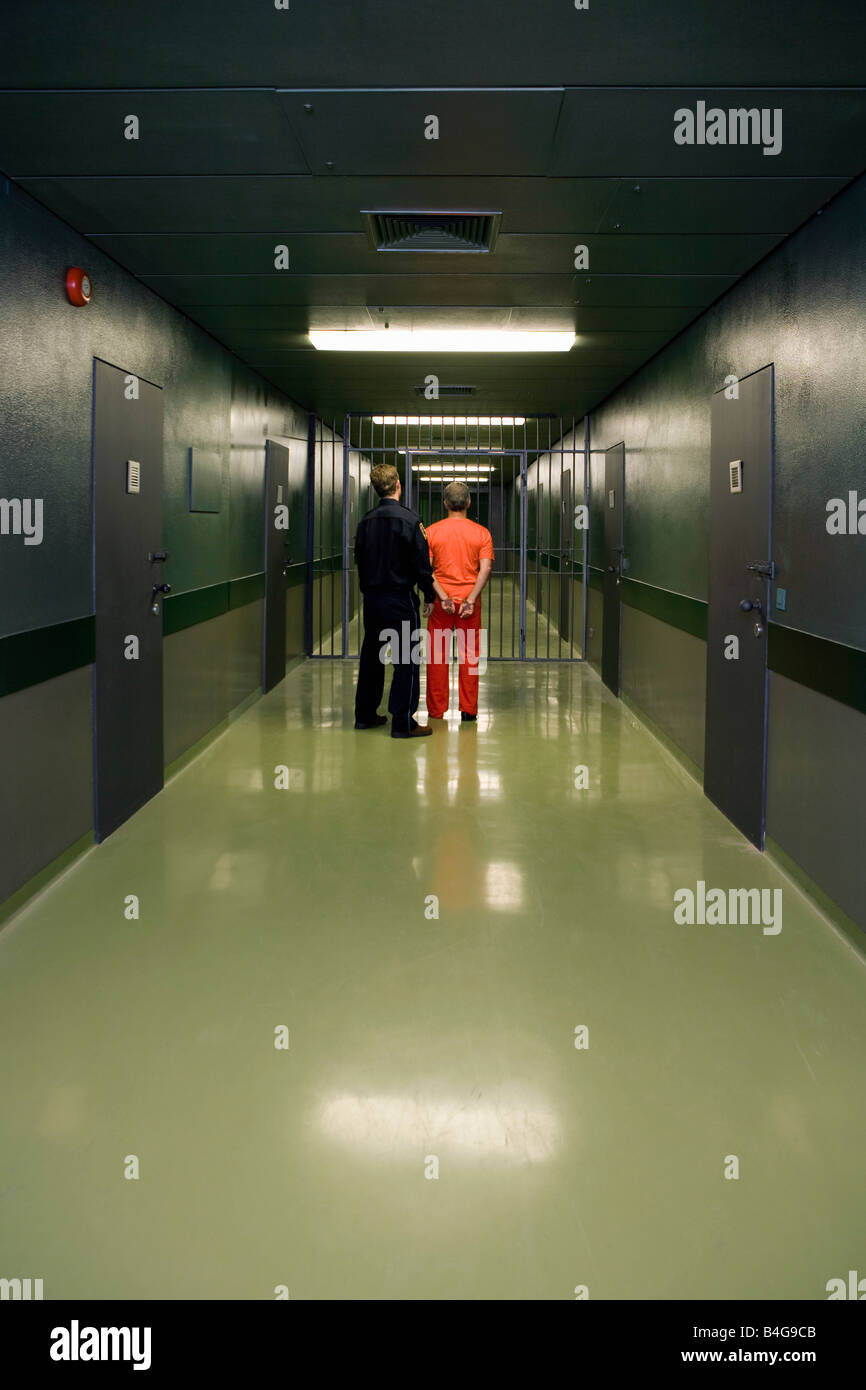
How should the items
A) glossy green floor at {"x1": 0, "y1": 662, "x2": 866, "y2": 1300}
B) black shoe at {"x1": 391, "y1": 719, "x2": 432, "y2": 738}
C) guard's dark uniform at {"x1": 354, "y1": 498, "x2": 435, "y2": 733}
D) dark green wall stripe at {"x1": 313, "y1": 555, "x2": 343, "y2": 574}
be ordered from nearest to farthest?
1. glossy green floor at {"x1": 0, "y1": 662, "x2": 866, "y2": 1300}
2. guard's dark uniform at {"x1": 354, "y1": 498, "x2": 435, "y2": 733}
3. black shoe at {"x1": 391, "y1": 719, "x2": 432, "y2": 738}
4. dark green wall stripe at {"x1": 313, "y1": 555, "x2": 343, "y2": 574}

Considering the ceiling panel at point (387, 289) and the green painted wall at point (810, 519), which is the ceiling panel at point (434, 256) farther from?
the green painted wall at point (810, 519)

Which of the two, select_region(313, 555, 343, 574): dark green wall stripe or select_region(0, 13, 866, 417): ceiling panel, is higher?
select_region(0, 13, 866, 417): ceiling panel

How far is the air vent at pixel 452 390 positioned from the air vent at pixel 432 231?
4439 mm

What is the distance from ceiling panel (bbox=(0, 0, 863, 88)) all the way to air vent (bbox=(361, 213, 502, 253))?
1244 mm

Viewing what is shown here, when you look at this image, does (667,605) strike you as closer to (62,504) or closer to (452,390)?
(452,390)

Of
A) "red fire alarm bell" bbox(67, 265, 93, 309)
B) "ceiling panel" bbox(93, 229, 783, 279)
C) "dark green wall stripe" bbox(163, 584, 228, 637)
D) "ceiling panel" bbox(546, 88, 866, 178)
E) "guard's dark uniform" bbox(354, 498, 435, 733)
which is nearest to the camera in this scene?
"ceiling panel" bbox(546, 88, 866, 178)

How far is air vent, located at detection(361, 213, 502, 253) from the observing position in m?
4.07

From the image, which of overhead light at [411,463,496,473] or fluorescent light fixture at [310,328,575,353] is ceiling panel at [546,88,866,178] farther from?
overhead light at [411,463,496,473]

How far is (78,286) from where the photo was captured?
408 centimetres

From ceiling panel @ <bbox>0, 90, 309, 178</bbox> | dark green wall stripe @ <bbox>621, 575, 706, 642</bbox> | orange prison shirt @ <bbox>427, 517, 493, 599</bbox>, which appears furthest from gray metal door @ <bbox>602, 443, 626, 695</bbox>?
ceiling panel @ <bbox>0, 90, 309, 178</bbox>

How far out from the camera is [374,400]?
9836 mm

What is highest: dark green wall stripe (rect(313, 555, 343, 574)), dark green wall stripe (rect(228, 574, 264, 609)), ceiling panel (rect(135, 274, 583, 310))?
ceiling panel (rect(135, 274, 583, 310))

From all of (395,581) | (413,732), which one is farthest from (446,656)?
(395,581)
